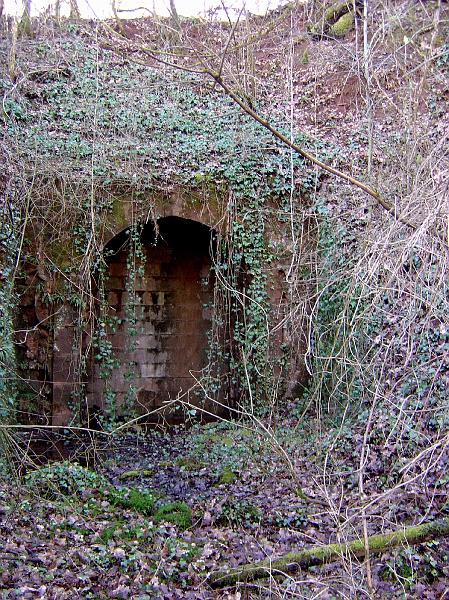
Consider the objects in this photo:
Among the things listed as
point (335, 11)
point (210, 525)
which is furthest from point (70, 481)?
point (335, 11)

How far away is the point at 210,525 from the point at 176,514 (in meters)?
0.30

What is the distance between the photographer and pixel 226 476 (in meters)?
6.15

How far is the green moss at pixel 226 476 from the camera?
6070 millimetres

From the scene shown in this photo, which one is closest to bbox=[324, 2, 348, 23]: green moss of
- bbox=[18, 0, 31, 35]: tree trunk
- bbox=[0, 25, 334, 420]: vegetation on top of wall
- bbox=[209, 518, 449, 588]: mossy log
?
bbox=[0, 25, 334, 420]: vegetation on top of wall

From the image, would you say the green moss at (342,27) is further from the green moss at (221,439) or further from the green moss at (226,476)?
the green moss at (226,476)

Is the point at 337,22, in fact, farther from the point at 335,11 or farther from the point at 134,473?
the point at 134,473

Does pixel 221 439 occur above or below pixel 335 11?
below

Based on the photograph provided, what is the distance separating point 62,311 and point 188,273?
2.57 meters

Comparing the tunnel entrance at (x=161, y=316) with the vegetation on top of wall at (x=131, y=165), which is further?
A: the tunnel entrance at (x=161, y=316)

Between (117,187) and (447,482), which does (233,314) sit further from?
(447,482)

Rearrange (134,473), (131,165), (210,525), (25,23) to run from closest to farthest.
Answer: (210,525), (134,473), (131,165), (25,23)

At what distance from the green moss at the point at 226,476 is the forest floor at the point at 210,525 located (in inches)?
0.6

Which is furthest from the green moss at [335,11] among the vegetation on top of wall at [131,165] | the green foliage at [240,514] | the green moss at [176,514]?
the green moss at [176,514]

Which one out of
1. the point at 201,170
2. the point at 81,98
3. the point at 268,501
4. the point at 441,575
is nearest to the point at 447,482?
the point at 441,575
